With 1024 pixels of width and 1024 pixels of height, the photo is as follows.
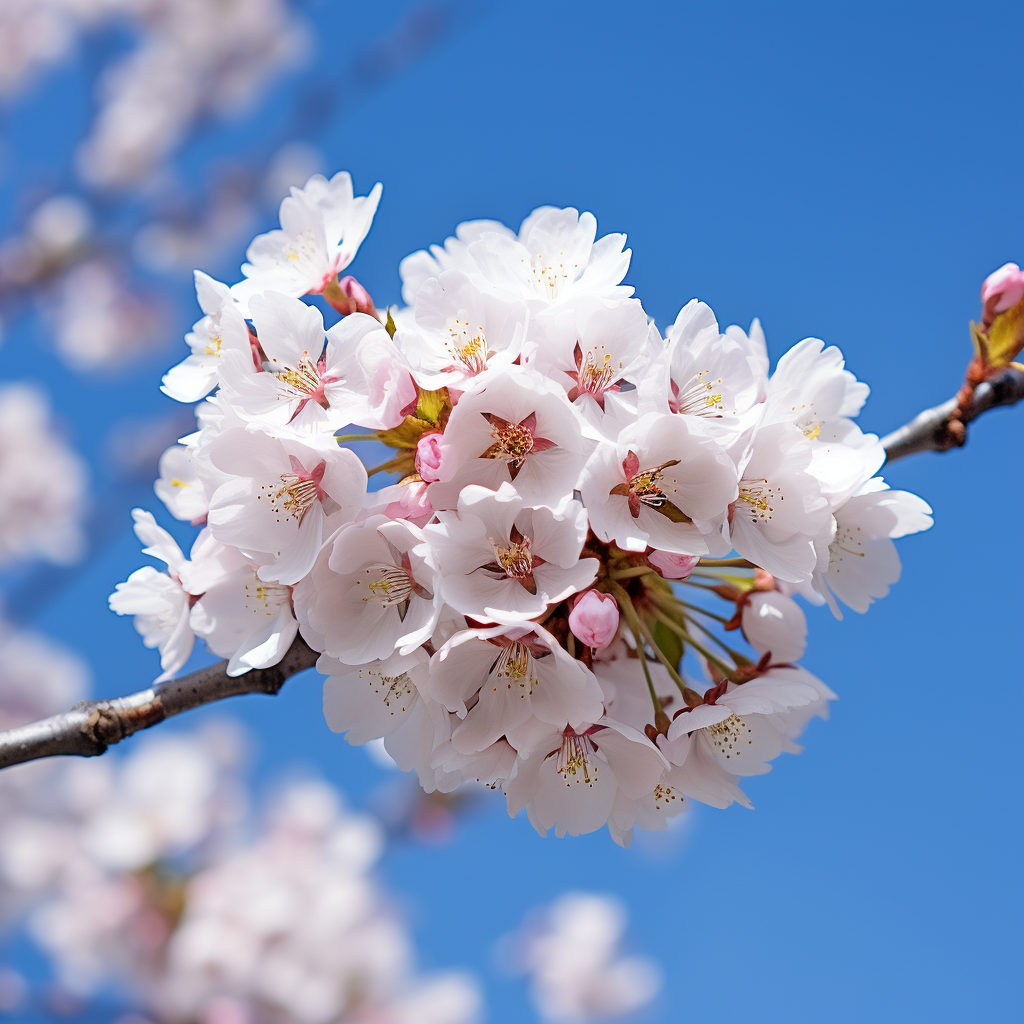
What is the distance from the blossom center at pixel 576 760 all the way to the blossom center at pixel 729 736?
0.78 feet

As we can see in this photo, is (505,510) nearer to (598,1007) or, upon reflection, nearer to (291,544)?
(291,544)

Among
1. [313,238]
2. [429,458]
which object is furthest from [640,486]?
[313,238]

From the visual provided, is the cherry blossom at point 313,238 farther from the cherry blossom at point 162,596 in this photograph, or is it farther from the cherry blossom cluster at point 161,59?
the cherry blossom cluster at point 161,59

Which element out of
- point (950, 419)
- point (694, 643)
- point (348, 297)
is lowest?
point (694, 643)

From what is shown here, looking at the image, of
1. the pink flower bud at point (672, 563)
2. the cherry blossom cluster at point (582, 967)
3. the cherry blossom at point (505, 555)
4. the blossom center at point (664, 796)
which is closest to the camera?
the cherry blossom at point (505, 555)

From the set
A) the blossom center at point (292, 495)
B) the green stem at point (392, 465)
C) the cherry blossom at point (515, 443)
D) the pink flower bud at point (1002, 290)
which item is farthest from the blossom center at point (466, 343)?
the pink flower bud at point (1002, 290)

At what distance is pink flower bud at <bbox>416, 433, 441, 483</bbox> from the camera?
1458 millimetres

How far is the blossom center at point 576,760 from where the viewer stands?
158 cm

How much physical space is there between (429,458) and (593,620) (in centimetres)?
38

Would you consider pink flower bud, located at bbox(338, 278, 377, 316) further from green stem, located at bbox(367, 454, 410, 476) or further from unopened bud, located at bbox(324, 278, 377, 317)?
green stem, located at bbox(367, 454, 410, 476)

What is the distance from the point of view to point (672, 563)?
4.93ft

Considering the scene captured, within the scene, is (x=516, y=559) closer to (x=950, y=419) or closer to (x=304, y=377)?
(x=304, y=377)

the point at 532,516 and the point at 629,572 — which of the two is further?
the point at 629,572

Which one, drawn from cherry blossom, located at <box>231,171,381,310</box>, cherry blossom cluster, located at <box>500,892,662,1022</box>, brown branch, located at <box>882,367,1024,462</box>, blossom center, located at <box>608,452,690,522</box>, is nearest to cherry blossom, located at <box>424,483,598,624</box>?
blossom center, located at <box>608,452,690,522</box>
